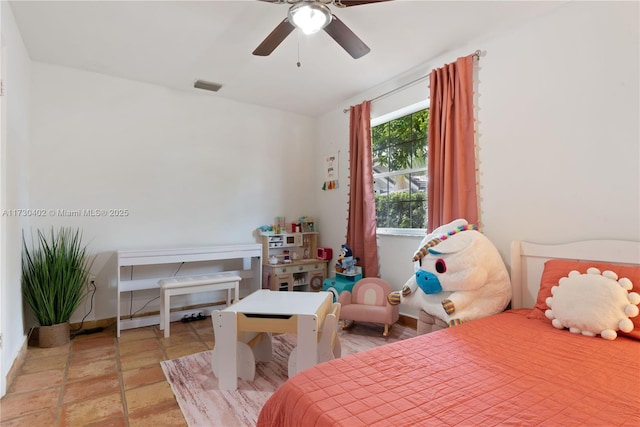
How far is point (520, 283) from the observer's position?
2.27m

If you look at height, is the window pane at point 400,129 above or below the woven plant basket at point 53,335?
above

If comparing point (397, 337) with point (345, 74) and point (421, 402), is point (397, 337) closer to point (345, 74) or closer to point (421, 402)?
point (421, 402)

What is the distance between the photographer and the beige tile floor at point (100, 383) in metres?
1.73

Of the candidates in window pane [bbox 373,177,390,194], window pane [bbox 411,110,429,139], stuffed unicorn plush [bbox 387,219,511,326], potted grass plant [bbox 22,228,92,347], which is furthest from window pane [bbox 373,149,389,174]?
potted grass plant [bbox 22,228,92,347]

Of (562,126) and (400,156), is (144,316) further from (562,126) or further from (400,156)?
(562,126)

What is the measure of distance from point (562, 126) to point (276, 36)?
197 cm

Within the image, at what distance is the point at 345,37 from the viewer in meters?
2.07

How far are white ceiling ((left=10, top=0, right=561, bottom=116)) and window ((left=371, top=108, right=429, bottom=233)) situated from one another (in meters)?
0.54

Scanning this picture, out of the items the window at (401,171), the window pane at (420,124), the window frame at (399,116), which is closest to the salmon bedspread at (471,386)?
the window frame at (399,116)

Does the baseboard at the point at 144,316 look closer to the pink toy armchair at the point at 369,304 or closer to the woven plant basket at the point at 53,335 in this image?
the woven plant basket at the point at 53,335

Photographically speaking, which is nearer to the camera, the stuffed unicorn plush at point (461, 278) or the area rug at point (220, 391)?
the area rug at point (220, 391)

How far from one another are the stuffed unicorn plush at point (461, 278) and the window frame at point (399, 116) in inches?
33.3

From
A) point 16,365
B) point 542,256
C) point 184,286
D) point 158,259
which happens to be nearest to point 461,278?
point 542,256

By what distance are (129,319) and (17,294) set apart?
1.01 m
